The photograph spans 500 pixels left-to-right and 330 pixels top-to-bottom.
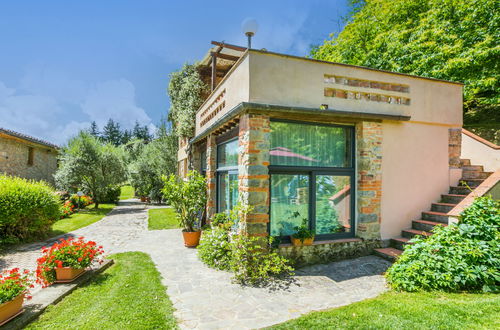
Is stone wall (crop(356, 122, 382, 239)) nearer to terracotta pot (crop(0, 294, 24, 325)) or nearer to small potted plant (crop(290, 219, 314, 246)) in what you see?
small potted plant (crop(290, 219, 314, 246))

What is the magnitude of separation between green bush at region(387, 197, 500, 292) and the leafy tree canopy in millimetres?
7444

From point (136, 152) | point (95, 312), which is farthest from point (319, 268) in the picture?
point (136, 152)

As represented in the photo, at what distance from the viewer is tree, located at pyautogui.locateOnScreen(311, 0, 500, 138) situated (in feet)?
30.7

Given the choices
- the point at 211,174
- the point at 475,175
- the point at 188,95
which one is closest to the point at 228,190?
the point at 211,174

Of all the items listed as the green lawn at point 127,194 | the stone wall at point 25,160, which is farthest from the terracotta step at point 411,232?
the green lawn at point 127,194

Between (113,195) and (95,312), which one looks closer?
(95,312)

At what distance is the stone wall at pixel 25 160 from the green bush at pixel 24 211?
28.7 feet

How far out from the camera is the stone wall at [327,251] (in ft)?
17.0

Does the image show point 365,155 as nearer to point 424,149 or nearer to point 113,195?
point 424,149

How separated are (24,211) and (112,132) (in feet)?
194

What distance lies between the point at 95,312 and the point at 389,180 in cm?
622

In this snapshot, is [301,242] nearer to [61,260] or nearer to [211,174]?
[211,174]

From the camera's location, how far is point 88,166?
1486 centimetres

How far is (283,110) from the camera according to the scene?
497cm
